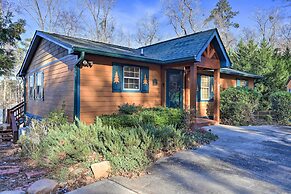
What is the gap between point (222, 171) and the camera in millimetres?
4066

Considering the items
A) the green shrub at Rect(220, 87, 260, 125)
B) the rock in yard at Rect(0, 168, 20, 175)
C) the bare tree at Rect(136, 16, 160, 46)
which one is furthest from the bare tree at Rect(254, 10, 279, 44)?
the rock in yard at Rect(0, 168, 20, 175)

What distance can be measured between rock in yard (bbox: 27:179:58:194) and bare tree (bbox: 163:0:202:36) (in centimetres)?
2604

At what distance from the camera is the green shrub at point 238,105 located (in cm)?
952

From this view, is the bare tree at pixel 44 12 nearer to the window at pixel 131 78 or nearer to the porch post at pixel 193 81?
the window at pixel 131 78

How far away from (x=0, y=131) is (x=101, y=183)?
372 inches

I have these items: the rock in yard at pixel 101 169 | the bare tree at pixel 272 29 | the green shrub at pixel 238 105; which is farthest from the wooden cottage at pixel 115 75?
the bare tree at pixel 272 29

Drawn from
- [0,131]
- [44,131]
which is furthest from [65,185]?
[0,131]

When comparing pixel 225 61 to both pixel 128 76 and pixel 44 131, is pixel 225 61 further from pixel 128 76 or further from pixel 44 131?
pixel 44 131

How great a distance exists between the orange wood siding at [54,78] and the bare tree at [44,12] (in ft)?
40.0

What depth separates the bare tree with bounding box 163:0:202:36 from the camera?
85.9 ft

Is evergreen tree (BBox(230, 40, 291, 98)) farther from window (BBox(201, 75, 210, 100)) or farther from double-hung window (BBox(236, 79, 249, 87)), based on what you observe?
window (BBox(201, 75, 210, 100))

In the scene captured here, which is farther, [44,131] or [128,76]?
[128,76]

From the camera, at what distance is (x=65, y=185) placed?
11.9ft

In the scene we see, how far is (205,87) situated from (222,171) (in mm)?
8301
